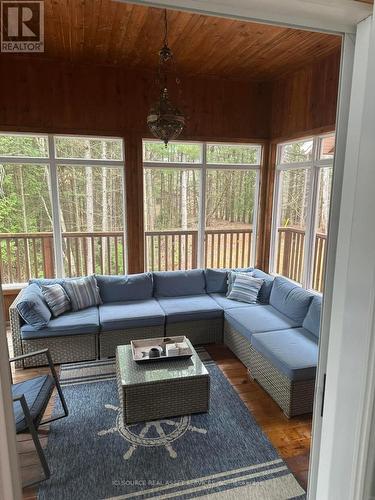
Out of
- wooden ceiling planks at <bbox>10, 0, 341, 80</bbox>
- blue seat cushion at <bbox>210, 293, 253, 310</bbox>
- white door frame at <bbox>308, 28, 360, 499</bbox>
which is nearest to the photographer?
white door frame at <bbox>308, 28, 360, 499</bbox>

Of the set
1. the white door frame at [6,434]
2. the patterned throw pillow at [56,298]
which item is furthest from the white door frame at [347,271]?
the patterned throw pillow at [56,298]

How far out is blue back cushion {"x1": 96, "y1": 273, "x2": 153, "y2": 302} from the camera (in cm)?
409

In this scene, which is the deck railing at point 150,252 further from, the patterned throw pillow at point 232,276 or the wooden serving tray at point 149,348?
the wooden serving tray at point 149,348

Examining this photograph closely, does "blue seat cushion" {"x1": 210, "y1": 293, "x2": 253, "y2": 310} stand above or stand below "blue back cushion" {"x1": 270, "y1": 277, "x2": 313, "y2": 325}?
below

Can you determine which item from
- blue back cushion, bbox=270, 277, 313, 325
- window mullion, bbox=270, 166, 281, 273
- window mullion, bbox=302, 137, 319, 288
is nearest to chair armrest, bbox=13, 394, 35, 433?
blue back cushion, bbox=270, 277, 313, 325

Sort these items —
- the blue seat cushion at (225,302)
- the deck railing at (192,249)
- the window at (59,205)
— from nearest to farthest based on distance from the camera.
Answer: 1. the blue seat cushion at (225,302)
2. the window at (59,205)
3. the deck railing at (192,249)

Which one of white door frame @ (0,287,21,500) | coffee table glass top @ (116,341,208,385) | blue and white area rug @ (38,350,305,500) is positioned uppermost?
white door frame @ (0,287,21,500)

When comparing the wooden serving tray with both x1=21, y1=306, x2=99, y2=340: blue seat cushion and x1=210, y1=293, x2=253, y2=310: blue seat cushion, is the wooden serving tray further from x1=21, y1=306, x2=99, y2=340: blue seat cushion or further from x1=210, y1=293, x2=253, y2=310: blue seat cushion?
x1=210, y1=293, x2=253, y2=310: blue seat cushion

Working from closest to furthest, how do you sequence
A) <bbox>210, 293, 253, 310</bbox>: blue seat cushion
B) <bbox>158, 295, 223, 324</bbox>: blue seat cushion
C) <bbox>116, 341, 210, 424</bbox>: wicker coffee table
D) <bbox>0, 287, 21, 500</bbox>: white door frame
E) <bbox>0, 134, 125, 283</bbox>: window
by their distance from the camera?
<bbox>0, 287, 21, 500</bbox>: white door frame < <bbox>116, 341, 210, 424</bbox>: wicker coffee table < <bbox>158, 295, 223, 324</bbox>: blue seat cushion < <bbox>210, 293, 253, 310</bbox>: blue seat cushion < <bbox>0, 134, 125, 283</bbox>: window

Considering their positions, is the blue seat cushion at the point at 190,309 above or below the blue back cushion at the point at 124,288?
below

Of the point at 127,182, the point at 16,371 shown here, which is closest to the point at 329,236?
the point at 16,371

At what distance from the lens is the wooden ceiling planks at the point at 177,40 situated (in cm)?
305

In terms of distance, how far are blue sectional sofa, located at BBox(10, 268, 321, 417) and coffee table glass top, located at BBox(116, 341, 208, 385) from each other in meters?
0.64

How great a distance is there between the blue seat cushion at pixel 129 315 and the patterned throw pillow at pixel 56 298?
39cm
